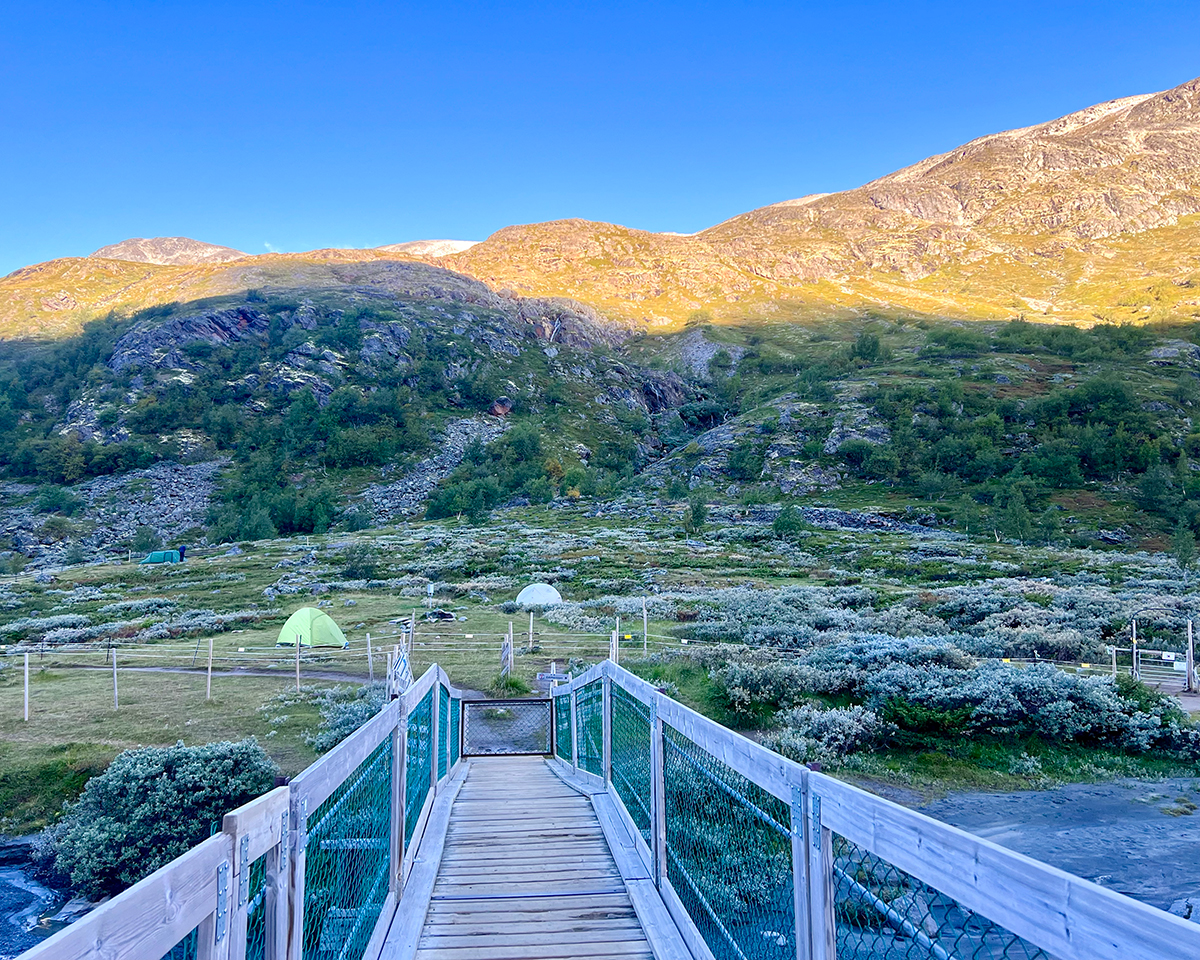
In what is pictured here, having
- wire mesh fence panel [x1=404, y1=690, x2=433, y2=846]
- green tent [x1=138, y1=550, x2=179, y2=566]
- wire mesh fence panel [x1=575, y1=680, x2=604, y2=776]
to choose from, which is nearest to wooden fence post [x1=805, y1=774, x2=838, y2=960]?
wire mesh fence panel [x1=404, y1=690, x2=433, y2=846]

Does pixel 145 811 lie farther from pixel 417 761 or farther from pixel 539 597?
pixel 539 597

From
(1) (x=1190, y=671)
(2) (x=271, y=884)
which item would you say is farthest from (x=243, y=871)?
(1) (x=1190, y=671)

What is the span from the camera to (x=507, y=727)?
1588 cm

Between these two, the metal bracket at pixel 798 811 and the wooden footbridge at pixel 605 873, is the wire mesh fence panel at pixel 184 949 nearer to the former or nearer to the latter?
the wooden footbridge at pixel 605 873

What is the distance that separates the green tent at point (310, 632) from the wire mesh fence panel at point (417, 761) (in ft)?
49.3

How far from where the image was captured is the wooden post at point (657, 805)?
201 inches

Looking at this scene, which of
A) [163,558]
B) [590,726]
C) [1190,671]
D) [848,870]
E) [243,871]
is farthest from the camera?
[163,558]

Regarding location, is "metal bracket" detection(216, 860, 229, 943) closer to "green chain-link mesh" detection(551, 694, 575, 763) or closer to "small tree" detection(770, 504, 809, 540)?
"green chain-link mesh" detection(551, 694, 575, 763)

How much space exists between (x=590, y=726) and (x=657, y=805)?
4335mm

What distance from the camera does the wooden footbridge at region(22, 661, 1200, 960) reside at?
168 cm

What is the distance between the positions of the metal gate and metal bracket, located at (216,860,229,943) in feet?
39.9

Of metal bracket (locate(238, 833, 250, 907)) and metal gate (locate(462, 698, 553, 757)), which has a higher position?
metal bracket (locate(238, 833, 250, 907))

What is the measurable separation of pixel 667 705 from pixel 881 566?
124 feet

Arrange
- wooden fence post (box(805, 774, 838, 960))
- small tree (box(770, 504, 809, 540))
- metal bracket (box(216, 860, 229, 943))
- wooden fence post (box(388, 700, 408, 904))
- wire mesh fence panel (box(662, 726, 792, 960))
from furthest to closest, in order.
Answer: small tree (box(770, 504, 809, 540))
wooden fence post (box(388, 700, 408, 904))
wire mesh fence panel (box(662, 726, 792, 960))
wooden fence post (box(805, 774, 838, 960))
metal bracket (box(216, 860, 229, 943))
